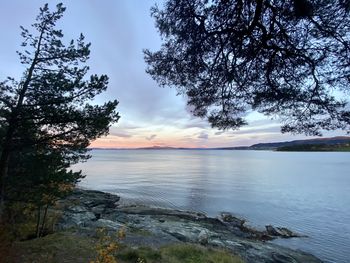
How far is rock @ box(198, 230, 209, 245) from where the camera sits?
18333mm

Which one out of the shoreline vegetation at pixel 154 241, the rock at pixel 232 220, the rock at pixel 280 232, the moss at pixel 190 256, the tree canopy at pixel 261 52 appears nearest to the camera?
the tree canopy at pixel 261 52

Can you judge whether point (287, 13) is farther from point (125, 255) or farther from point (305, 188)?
point (305, 188)

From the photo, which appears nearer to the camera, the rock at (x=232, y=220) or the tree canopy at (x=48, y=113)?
the tree canopy at (x=48, y=113)

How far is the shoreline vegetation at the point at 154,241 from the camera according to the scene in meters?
11.7

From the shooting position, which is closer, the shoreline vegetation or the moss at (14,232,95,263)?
the moss at (14,232,95,263)

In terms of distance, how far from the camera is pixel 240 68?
6484 mm

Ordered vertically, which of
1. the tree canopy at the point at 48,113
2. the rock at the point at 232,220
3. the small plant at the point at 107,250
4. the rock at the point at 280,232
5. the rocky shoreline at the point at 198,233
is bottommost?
the rock at the point at 280,232

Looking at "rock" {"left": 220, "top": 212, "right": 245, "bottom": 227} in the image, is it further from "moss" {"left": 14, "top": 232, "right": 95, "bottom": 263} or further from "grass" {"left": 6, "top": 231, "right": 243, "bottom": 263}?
"moss" {"left": 14, "top": 232, "right": 95, "bottom": 263}

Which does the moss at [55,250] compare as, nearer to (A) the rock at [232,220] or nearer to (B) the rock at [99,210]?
(B) the rock at [99,210]

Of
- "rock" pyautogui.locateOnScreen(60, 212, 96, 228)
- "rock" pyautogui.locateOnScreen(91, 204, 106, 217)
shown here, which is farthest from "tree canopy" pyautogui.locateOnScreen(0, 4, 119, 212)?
"rock" pyautogui.locateOnScreen(91, 204, 106, 217)

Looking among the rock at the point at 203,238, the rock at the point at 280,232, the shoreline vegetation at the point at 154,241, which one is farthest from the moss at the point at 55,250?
the rock at the point at 280,232

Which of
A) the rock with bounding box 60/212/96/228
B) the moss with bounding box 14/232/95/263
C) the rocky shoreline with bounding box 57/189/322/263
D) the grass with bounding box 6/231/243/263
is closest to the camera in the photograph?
the moss with bounding box 14/232/95/263

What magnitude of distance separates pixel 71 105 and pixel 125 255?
20.0ft

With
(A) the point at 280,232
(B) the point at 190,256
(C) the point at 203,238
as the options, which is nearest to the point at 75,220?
(C) the point at 203,238
